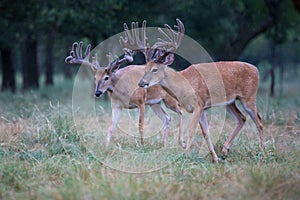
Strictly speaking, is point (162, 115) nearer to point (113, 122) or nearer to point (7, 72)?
point (113, 122)

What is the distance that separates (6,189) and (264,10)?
51.2 feet

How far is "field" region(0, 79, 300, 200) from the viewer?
536cm

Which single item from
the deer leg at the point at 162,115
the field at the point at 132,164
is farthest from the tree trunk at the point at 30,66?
the deer leg at the point at 162,115

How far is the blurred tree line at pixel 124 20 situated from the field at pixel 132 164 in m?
6.53

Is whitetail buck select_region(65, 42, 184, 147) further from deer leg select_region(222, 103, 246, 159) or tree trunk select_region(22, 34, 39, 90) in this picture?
tree trunk select_region(22, 34, 39, 90)

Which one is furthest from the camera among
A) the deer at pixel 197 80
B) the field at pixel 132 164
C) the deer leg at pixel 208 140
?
the deer at pixel 197 80

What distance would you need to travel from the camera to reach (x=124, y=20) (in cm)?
1692

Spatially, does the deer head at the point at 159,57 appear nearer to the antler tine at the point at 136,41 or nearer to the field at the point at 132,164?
the antler tine at the point at 136,41

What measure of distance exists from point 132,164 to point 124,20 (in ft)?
35.3

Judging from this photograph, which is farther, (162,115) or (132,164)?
(162,115)

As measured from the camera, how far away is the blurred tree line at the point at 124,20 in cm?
1655

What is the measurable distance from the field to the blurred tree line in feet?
21.4

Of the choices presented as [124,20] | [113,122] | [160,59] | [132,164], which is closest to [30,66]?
[124,20]

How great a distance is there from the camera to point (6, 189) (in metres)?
5.91
